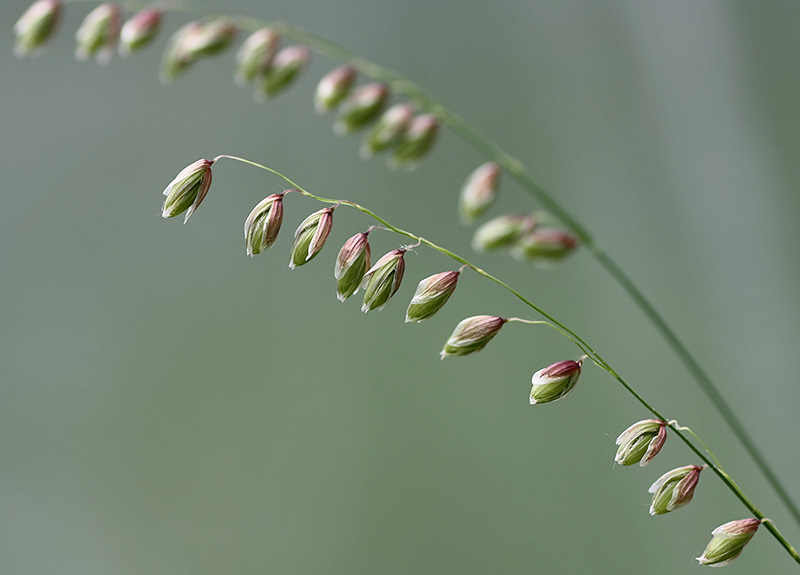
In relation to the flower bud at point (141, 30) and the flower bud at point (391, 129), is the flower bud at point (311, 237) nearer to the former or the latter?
the flower bud at point (391, 129)

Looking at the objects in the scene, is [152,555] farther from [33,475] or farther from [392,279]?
[392,279]

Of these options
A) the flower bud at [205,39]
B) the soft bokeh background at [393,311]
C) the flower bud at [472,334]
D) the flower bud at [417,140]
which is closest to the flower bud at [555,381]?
the flower bud at [472,334]

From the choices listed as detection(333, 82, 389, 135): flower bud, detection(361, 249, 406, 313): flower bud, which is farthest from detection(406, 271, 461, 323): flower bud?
detection(333, 82, 389, 135): flower bud

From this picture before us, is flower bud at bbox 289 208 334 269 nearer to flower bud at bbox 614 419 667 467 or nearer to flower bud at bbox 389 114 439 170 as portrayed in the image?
flower bud at bbox 389 114 439 170

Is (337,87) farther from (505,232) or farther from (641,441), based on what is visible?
(641,441)

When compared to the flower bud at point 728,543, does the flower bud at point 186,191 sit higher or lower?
higher

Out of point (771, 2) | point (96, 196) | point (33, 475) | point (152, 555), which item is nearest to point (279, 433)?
point (152, 555)

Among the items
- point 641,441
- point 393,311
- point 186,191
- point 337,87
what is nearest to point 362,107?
point 337,87
